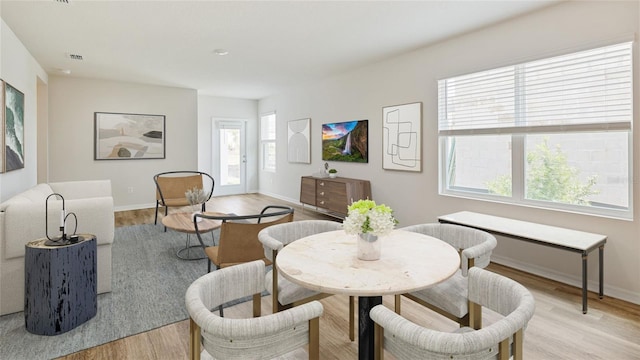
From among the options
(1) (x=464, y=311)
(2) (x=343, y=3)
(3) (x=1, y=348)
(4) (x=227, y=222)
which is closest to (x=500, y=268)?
(1) (x=464, y=311)

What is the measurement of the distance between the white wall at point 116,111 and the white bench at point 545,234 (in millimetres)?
5838

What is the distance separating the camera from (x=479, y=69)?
370 cm

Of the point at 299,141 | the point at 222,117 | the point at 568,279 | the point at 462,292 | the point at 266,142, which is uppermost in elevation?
the point at 222,117

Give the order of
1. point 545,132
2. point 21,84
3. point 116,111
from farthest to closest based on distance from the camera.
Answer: point 116,111 < point 21,84 < point 545,132

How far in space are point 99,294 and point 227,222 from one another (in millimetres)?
1443

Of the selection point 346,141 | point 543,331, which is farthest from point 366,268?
point 346,141

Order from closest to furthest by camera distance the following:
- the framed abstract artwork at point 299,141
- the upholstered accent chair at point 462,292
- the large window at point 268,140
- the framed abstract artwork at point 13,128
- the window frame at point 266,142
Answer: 1. the upholstered accent chair at point 462,292
2. the framed abstract artwork at point 13,128
3. the framed abstract artwork at point 299,141
4. the window frame at point 266,142
5. the large window at point 268,140

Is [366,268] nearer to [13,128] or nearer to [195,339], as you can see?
[195,339]

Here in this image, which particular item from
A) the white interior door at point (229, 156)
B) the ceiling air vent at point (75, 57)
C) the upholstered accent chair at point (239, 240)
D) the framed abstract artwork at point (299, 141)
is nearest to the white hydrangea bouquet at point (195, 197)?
the upholstered accent chair at point (239, 240)

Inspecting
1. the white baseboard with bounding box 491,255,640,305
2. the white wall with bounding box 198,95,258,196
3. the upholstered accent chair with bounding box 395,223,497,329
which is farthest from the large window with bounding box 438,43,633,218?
the white wall with bounding box 198,95,258,196

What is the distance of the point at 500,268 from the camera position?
3.51 m

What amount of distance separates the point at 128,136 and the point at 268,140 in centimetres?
314

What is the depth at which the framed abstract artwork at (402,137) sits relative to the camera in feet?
14.5

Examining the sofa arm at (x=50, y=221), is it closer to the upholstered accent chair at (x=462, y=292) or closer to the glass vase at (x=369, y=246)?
the glass vase at (x=369, y=246)
